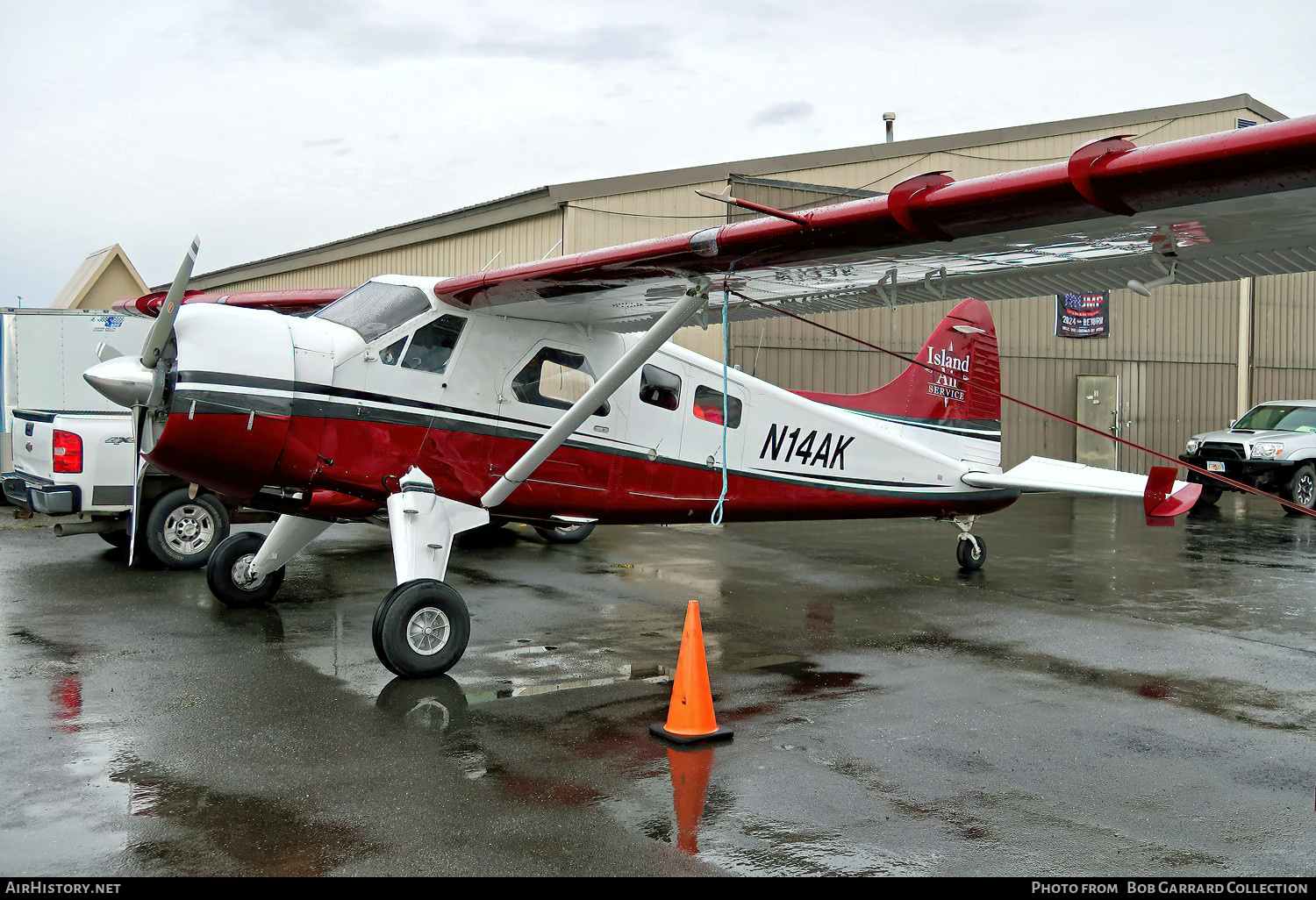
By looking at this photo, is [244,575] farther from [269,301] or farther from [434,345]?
[269,301]

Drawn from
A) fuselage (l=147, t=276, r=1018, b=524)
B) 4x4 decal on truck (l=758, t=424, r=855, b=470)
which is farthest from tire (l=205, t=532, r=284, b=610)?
4x4 decal on truck (l=758, t=424, r=855, b=470)

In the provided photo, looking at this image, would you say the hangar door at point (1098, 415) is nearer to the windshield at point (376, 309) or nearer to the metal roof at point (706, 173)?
the metal roof at point (706, 173)

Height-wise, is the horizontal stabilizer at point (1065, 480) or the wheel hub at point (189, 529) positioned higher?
the horizontal stabilizer at point (1065, 480)

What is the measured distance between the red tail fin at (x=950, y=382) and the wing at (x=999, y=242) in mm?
2131

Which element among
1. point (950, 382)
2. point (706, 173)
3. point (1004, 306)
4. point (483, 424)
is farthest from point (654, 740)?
point (1004, 306)

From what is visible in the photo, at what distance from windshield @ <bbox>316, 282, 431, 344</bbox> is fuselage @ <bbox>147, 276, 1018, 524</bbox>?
2 cm

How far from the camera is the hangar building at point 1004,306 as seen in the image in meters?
18.3

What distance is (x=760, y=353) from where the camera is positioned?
758 inches

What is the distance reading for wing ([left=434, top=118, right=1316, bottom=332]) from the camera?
452cm

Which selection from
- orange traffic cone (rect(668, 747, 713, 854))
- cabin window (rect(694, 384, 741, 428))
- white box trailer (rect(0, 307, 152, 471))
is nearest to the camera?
orange traffic cone (rect(668, 747, 713, 854))

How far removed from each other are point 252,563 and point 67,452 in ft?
9.76

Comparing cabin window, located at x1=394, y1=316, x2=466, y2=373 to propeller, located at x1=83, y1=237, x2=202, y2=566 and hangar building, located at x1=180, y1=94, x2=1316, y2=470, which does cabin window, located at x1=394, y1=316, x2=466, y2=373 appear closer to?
propeller, located at x1=83, y1=237, x2=202, y2=566

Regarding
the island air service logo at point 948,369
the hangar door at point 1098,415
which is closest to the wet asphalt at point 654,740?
the island air service logo at point 948,369
